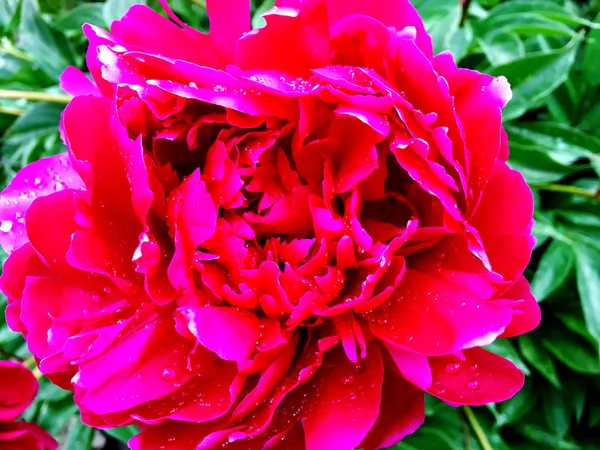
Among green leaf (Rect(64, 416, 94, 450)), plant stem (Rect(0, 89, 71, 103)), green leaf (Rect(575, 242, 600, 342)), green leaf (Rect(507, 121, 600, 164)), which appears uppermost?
plant stem (Rect(0, 89, 71, 103))

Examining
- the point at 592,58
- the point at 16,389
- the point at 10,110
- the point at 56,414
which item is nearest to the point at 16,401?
the point at 16,389

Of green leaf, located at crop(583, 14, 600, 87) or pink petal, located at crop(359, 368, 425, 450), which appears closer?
pink petal, located at crop(359, 368, 425, 450)

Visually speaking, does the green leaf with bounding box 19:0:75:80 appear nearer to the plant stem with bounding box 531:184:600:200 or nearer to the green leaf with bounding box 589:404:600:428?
the plant stem with bounding box 531:184:600:200

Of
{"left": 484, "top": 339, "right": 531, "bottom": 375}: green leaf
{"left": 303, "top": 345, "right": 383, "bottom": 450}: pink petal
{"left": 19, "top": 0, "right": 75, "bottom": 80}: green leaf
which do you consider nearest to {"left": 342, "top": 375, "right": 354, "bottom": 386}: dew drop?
{"left": 303, "top": 345, "right": 383, "bottom": 450}: pink petal

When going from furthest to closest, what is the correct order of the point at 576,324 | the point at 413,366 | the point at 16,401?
the point at 576,324 < the point at 16,401 < the point at 413,366

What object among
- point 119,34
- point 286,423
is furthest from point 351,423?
point 119,34

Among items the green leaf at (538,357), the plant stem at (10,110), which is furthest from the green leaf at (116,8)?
the green leaf at (538,357)

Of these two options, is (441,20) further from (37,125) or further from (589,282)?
(37,125)

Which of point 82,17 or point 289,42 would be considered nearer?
point 289,42
